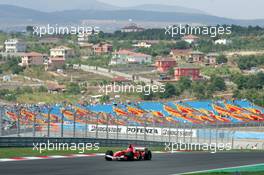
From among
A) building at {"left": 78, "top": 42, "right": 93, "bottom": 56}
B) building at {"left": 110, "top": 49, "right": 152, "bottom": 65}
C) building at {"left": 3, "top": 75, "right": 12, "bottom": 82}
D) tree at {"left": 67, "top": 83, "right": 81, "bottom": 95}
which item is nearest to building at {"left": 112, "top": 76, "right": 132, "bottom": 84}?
tree at {"left": 67, "top": 83, "right": 81, "bottom": 95}

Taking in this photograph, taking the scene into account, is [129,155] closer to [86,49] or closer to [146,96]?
[146,96]

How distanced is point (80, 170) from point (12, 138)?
11.7 metres

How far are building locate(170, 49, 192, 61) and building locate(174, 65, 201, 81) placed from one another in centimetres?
2646

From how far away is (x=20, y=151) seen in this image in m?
36.2

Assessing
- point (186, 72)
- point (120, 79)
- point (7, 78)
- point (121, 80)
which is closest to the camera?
point (121, 80)

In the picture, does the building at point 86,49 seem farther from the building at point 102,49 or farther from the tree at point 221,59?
the tree at point 221,59

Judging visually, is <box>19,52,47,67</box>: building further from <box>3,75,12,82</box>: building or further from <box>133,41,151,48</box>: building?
<box>133,41,151,48</box>: building

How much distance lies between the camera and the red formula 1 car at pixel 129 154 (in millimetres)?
33250

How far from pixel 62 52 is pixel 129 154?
426 feet

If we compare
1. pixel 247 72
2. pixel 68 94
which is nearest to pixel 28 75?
pixel 68 94

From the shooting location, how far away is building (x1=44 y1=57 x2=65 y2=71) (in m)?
145

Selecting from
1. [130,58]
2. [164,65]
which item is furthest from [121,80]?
[130,58]

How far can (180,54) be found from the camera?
170m

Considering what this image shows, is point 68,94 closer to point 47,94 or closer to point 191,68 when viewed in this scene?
point 47,94
